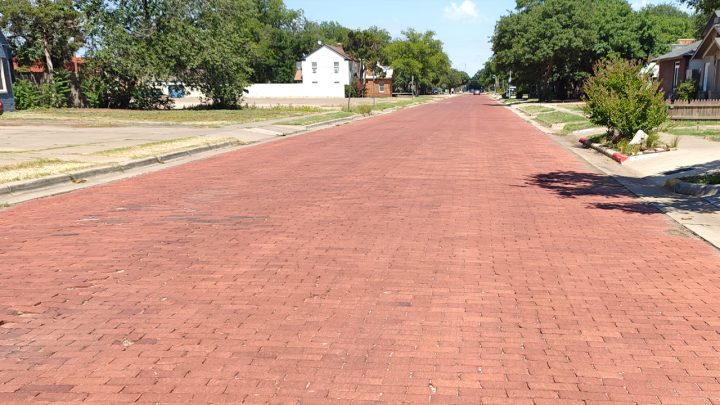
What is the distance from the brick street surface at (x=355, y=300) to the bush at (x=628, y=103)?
7.13 meters

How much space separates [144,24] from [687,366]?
42.5m

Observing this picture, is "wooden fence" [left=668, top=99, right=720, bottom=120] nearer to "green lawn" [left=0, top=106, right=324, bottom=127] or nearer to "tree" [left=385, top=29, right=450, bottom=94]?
"green lawn" [left=0, top=106, right=324, bottom=127]

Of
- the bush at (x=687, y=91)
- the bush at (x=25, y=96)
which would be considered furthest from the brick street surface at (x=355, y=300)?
the bush at (x=25, y=96)

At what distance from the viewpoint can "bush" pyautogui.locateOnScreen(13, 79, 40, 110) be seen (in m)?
38.6

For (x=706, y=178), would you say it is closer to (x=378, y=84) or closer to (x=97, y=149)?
(x=97, y=149)

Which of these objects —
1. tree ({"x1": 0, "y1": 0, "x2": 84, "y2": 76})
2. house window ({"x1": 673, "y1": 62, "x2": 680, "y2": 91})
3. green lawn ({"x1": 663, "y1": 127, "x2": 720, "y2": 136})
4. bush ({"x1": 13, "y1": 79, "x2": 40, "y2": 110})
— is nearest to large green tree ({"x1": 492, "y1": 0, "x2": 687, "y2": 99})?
house window ({"x1": 673, "y1": 62, "x2": 680, "y2": 91})

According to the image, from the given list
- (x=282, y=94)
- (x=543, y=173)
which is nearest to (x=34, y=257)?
(x=543, y=173)

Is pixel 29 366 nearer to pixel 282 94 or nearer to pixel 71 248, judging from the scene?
pixel 71 248

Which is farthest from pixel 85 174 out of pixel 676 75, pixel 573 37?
pixel 573 37

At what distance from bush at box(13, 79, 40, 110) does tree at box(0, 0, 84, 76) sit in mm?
2595

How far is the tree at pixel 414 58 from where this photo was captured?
119250mm

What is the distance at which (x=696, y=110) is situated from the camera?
26078mm

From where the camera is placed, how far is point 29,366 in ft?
13.5

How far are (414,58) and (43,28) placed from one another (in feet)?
303
